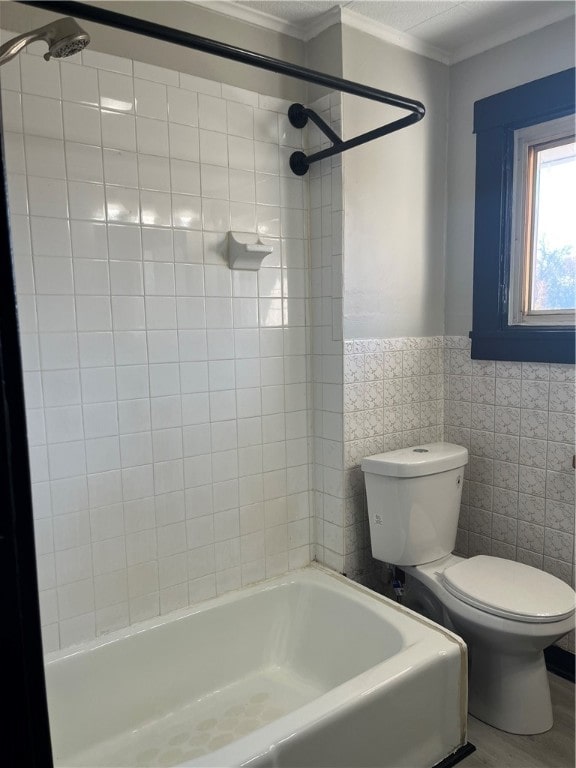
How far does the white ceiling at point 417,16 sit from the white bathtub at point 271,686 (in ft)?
6.69

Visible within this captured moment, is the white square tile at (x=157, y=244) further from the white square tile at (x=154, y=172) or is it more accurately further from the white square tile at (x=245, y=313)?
the white square tile at (x=245, y=313)

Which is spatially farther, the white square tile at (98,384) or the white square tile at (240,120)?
the white square tile at (240,120)

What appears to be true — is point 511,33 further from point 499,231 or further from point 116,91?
point 116,91

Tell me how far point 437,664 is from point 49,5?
1.84 meters

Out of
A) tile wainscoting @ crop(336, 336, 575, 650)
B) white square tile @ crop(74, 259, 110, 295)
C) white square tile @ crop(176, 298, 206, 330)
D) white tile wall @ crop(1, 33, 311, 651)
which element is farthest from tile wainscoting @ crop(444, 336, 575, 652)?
white square tile @ crop(74, 259, 110, 295)

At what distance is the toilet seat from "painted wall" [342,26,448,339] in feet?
3.06

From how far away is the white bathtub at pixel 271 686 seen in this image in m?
1.42

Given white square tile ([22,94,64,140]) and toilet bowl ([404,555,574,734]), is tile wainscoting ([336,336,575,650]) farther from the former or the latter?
white square tile ([22,94,64,140])

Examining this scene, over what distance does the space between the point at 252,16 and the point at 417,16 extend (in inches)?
23.1

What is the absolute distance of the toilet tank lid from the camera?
197 centimetres

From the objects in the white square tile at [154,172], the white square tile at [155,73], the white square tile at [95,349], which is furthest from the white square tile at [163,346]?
the white square tile at [155,73]

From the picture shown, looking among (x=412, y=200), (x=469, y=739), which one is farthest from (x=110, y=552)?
(x=412, y=200)

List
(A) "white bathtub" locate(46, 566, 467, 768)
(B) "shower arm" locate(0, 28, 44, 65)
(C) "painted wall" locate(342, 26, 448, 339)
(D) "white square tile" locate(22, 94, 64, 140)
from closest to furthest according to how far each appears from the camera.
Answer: (B) "shower arm" locate(0, 28, 44, 65) < (A) "white bathtub" locate(46, 566, 467, 768) < (D) "white square tile" locate(22, 94, 64, 140) < (C) "painted wall" locate(342, 26, 448, 339)

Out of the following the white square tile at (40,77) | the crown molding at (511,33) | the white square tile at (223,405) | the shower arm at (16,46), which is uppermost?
the crown molding at (511,33)
